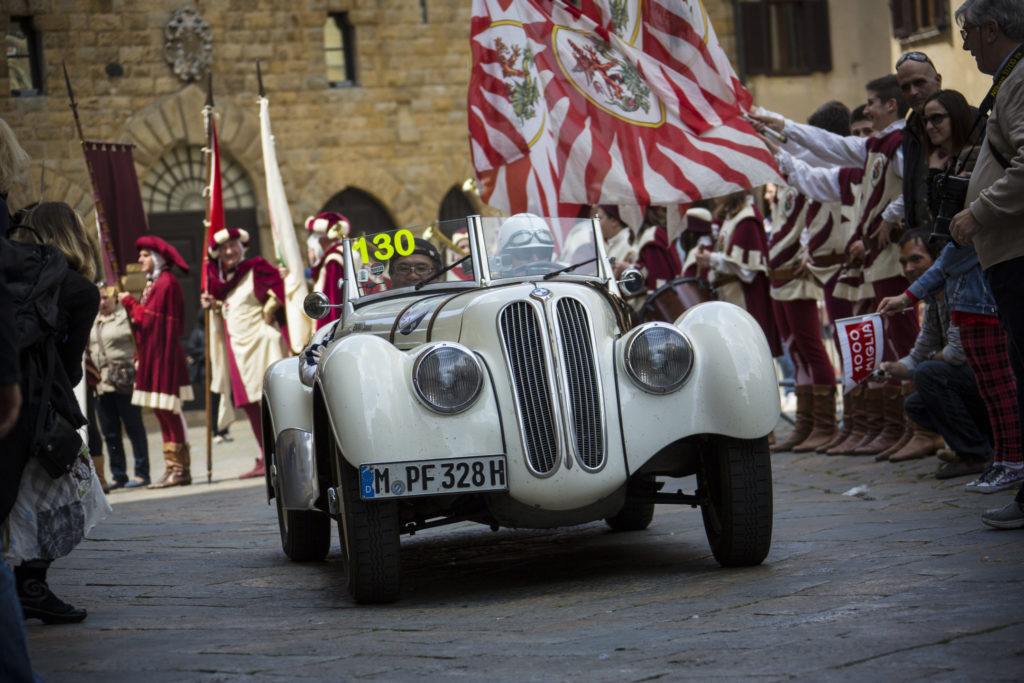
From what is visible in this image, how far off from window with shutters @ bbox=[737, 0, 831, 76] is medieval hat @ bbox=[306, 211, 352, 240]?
15.6m

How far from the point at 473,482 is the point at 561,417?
1.39 feet

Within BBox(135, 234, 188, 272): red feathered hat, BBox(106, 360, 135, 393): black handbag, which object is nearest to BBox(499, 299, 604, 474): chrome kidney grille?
BBox(135, 234, 188, 272): red feathered hat

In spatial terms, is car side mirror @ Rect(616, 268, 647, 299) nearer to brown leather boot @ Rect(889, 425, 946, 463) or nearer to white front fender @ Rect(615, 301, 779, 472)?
white front fender @ Rect(615, 301, 779, 472)

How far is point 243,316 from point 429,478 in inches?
318

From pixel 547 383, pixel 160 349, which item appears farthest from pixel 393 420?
pixel 160 349

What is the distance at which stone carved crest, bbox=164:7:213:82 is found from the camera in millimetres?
23844

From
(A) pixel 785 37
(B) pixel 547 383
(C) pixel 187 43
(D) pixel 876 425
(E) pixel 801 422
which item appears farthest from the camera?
(A) pixel 785 37

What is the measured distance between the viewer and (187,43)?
23.9m

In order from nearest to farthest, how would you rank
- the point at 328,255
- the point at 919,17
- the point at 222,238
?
1. the point at 328,255
2. the point at 222,238
3. the point at 919,17

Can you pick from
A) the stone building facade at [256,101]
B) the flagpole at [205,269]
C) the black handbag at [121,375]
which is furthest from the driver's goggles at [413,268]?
the stone building facade at [256,101]

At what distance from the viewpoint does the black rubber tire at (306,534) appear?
25.3 ft

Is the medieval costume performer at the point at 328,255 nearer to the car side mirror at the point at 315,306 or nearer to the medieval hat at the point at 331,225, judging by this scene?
the medieval hat at the point at 331,225

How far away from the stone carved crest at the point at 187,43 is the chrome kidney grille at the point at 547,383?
18993mm

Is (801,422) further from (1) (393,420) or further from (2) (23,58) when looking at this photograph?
(2) (23,58)
